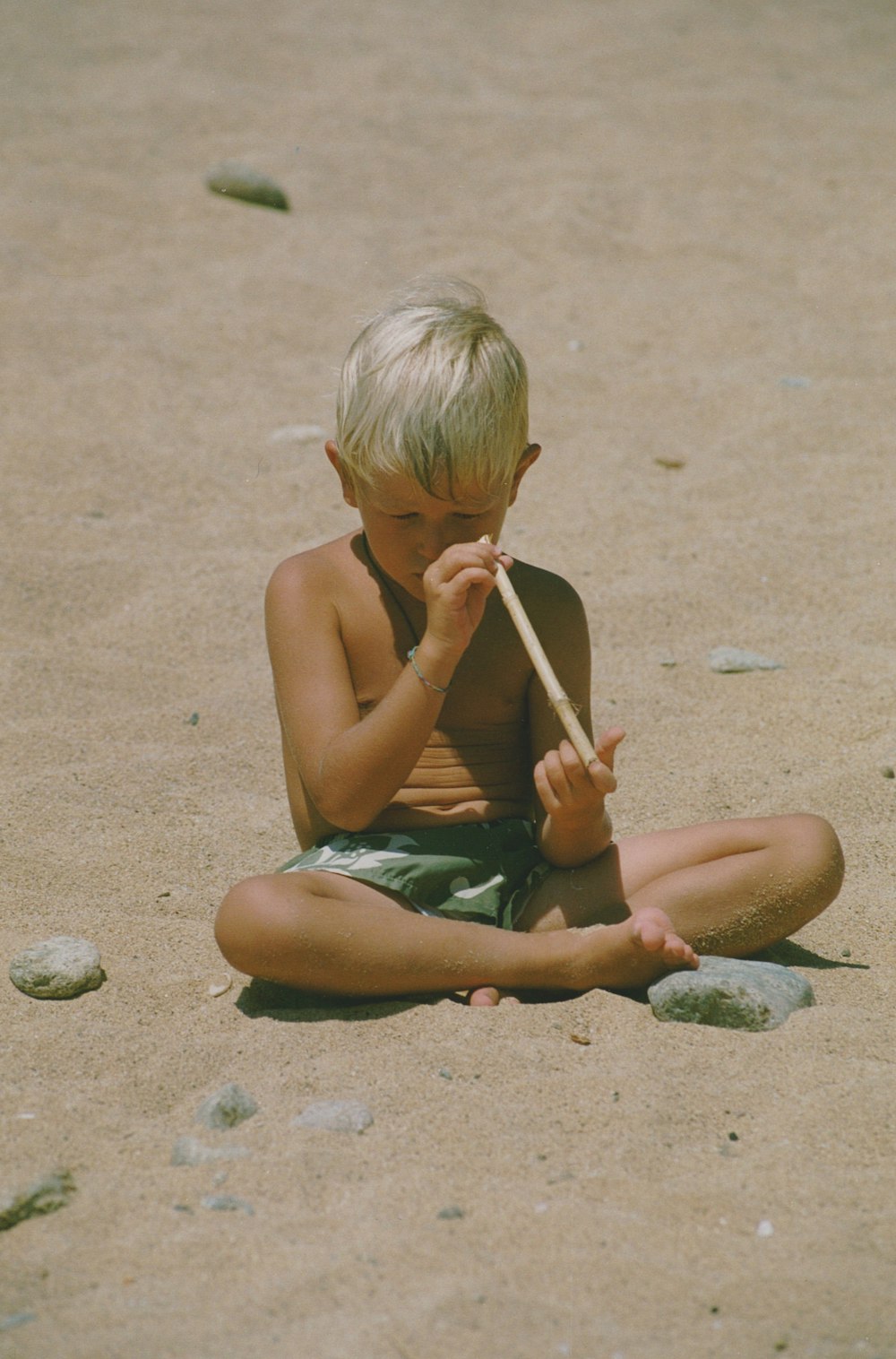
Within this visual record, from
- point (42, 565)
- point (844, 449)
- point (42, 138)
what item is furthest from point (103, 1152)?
point (42, 138)

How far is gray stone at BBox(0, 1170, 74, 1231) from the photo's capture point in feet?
5.58

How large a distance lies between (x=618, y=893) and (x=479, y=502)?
693 mm

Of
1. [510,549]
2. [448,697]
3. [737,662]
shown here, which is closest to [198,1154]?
[448,697]

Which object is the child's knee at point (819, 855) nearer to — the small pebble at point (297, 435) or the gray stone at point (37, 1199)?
A: the gray stone at point (37, 1199)

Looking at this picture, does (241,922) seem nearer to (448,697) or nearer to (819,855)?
(448,697)

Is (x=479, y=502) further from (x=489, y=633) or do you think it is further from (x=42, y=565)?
(x=42, y=565)

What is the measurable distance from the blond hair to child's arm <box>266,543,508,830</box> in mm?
148

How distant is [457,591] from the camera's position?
2.14 meters

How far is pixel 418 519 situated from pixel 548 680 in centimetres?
33

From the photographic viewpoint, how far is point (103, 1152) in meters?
1.83

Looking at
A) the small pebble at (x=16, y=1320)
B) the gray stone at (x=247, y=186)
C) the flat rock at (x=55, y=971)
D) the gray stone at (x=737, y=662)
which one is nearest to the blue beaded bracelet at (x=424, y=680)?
the flat rock at (x=55, y=971)

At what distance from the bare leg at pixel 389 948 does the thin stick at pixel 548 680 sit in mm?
274

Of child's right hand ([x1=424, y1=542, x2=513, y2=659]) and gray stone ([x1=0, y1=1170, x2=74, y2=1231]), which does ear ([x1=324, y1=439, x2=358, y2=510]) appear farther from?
gray stone ([x1=0, y1=1170, x2=74, y2=1231])

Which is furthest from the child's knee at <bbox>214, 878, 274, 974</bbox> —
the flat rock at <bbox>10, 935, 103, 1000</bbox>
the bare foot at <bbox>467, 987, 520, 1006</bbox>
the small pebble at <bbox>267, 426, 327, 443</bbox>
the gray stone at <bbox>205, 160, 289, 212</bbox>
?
the gray stone at <bbox>205, 160, 289, 212</bbox>
